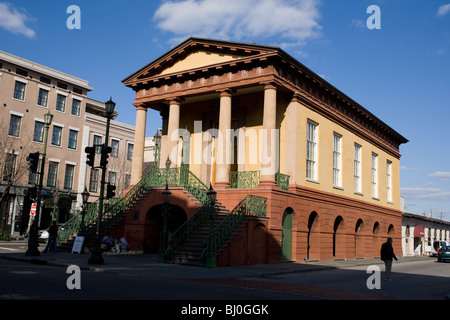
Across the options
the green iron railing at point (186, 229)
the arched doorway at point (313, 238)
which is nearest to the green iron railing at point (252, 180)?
the green iron railing at point (186, 229)

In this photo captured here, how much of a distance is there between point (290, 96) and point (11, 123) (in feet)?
90.4

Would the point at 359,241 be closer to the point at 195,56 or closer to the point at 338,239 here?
the point at 338,239

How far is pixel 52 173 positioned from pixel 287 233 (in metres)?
28.5

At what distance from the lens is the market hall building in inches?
814

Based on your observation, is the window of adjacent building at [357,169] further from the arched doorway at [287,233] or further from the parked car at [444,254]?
the arched doorway at [287,233]

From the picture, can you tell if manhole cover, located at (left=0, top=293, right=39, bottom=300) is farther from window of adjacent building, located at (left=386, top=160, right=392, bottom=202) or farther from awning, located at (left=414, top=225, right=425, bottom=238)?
awning, located at (left=414, top=225, right=425, bottom=238)

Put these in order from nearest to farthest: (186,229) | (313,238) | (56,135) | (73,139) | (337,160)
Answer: (186,229) < (313,238) < (337,160) < (56,135) < (73,139)

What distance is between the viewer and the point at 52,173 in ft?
140

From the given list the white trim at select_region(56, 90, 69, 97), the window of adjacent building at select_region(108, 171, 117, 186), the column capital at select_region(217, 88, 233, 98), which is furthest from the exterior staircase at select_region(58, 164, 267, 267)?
the white trim at select_region(56, 90, 69, 97)

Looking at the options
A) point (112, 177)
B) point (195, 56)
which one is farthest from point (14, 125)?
point (195, 56)

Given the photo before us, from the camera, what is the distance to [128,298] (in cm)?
905

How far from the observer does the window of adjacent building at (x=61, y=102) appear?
143 ft

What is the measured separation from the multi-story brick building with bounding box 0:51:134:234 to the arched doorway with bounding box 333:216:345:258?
22.9 meters

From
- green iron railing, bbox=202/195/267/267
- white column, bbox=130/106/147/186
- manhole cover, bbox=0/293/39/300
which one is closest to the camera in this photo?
manhole cover, bbox=0/293/39/300
